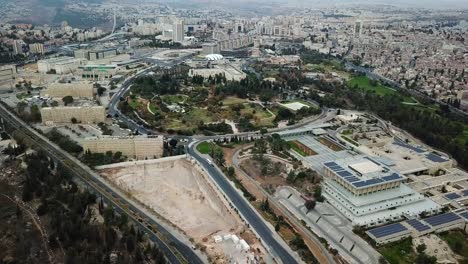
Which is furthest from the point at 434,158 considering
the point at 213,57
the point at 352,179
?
the point at 213,57

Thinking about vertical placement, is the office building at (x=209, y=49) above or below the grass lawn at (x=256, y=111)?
above

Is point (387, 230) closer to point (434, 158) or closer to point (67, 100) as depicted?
point (434, 158)

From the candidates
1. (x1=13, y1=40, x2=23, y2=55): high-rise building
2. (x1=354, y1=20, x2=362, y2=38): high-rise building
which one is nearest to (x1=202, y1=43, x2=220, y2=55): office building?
(x1=13, y1=40, x2=23, y2=55): high-rise building

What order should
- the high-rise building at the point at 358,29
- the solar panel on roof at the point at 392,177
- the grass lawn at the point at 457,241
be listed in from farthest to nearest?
the high-rise building at the point at 358,29
the solar panel on roof at the point at 392,177
the grass lawn at the point at 457,241

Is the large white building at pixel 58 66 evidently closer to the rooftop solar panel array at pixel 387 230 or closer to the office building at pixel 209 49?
the office building at pixel 209 49

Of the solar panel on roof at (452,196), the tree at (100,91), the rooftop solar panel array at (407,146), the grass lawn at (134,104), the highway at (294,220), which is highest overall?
the tree at (100,91)

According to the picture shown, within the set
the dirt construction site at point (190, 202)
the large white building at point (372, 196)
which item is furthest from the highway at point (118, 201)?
the large white building at point (372, 196)

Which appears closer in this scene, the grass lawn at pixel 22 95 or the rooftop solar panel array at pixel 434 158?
the rooftop solar panel array at pixel 434 158

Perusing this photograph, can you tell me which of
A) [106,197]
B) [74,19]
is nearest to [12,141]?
[106,197]
